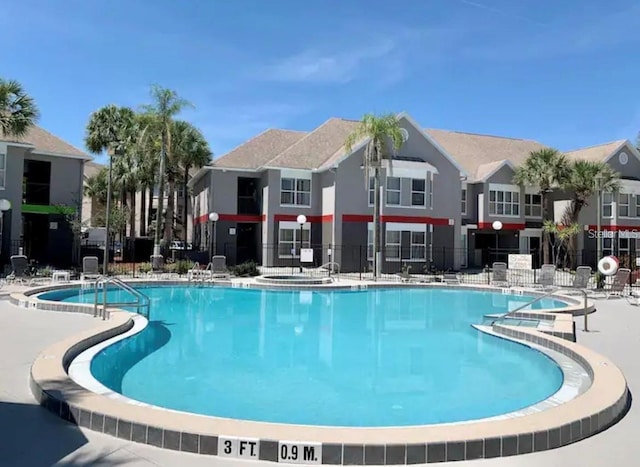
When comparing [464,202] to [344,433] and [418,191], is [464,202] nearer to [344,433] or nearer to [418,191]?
[418,191]

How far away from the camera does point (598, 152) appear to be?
37844mm

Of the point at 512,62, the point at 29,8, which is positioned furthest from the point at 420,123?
the point at 29,8

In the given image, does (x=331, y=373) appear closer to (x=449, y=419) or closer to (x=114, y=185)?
(x=449, y=419)

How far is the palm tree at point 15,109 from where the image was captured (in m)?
21.5

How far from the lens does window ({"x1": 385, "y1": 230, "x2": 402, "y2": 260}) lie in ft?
103

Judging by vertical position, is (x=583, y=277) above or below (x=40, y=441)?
above

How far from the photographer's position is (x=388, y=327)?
14672 millimetres

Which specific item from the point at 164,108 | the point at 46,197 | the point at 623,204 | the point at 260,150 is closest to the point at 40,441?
the point at 164,108

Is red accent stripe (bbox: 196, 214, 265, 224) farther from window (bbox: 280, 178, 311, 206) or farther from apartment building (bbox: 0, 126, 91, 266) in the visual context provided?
apartment building (bbox: 0, 126, 91, 266)

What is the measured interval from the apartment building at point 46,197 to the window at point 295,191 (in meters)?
11.4

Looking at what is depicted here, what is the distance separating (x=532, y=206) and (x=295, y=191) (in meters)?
17.5

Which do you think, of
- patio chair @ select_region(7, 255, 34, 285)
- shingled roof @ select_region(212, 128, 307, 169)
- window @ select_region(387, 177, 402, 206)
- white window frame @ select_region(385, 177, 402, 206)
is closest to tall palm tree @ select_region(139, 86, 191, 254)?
shingled roof @ select_region(212, 128, 307, 169)

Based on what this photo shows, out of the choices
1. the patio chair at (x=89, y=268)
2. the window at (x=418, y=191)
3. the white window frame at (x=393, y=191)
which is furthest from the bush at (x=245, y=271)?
the window at (x=418, y=191)

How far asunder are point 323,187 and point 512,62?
543 inches
